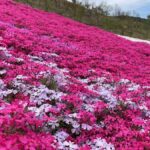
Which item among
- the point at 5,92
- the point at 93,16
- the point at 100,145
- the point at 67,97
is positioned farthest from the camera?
the point at 93,16

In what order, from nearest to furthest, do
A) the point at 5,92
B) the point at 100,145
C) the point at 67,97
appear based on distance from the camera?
1. the point at 100,145
2. the point at 5,92
3. the point at 67,97

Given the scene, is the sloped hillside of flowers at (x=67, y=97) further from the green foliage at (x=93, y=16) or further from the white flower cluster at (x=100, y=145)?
the green foliage at (x=93, y=16)

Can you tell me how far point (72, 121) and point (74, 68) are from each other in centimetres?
607

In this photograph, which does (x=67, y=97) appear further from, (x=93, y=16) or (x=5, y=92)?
(x=93, y=16)

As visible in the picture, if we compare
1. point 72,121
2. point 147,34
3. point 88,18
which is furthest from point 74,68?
point 147,34

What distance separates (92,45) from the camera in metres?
21.6

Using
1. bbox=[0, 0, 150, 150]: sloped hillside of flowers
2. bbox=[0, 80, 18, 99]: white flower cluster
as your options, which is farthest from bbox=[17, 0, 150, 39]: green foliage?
bbox=[0, 80, 18, 99]: white flower cluster

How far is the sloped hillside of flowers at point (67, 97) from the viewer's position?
26.1 ft

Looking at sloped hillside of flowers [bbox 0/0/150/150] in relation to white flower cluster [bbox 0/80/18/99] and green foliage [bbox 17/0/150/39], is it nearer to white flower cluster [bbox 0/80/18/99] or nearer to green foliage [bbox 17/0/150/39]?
white flower cluster [bbox 0/80/18/99]

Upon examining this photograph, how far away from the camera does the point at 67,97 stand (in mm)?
10617

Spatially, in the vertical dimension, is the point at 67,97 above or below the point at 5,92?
below

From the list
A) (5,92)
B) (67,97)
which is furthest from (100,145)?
(5,92)

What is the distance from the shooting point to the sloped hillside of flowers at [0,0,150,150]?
313 inches

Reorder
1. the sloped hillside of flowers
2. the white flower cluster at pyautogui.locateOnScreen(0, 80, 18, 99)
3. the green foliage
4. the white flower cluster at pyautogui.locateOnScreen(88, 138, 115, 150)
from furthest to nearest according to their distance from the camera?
the green foliage < the white flower cluster at pyautogui.locateOnScreen(0, 80, 18, 99) < the white flower cluster at pyautogui.locateOnScreen(88, 138, 115, 150) < the sloped hillside of flowers
